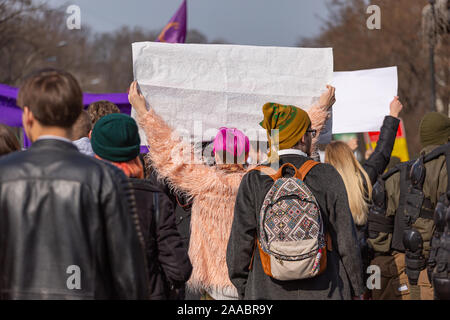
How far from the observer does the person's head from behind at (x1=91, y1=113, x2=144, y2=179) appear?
3.41 m

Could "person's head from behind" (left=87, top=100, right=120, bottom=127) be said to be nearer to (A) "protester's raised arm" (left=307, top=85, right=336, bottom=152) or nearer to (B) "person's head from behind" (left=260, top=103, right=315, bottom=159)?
(A) "protester's raised arm" (left=307, top=85, right=336, bottom=152)

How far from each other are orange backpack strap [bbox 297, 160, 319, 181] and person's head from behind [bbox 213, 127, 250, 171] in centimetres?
68

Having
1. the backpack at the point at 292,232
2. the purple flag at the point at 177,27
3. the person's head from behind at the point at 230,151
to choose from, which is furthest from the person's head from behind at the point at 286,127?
the purple flag at the point at 177,27

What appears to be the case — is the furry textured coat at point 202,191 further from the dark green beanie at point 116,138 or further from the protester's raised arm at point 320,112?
the dark green beanie at point 116,138

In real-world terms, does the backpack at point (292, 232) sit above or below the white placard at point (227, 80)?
below

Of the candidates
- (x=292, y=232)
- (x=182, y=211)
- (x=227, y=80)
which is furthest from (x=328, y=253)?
(x=227, y=80)

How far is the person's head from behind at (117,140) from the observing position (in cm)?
341

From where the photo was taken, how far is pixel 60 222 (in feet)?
8.27

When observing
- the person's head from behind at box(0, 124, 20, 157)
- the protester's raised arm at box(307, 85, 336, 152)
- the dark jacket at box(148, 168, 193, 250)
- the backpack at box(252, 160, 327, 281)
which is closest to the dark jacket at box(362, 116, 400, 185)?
the protester's raised arm at box(307, 85, 336, 152)

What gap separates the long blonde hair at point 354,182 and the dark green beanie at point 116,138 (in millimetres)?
2934

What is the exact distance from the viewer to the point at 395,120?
502 centimetres

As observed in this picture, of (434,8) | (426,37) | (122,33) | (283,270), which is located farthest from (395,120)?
(122,33)

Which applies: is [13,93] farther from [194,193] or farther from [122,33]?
[122,33]

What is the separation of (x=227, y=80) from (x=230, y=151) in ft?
2.08
